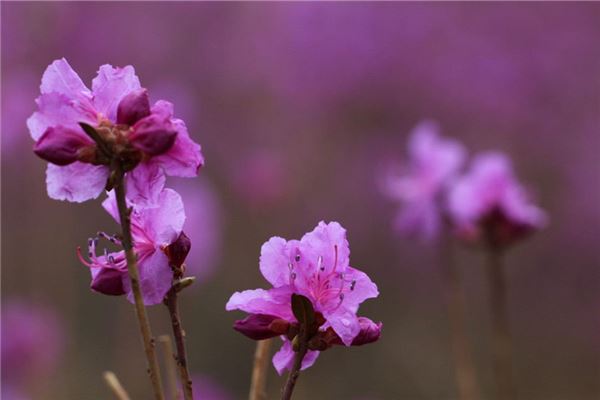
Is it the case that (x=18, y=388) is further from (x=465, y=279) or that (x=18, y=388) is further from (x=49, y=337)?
(x=465, y=279)

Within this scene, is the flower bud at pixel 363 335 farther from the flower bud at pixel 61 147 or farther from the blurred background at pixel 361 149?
the blurred background at pixel 361 149

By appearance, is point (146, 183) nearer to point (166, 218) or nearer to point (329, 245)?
point (166, 218)

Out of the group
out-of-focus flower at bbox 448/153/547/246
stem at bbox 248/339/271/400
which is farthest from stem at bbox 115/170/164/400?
out-of-focus flower at bbox 448/153/547/246

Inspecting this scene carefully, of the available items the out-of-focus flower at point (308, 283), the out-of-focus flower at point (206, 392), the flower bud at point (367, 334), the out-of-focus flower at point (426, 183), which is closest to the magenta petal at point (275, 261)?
the out-of-focus flower at point (308, 283)

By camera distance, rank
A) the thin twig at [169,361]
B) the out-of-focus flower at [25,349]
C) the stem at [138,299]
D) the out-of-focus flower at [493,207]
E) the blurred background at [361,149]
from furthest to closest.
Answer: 1. the blurred background at [361,149]
2. the out-of-focus flower at [25,349]
3. the out-of-focus flower at [493,207]
4. the thin twig at [169,361]
5. the stem at [138,299]

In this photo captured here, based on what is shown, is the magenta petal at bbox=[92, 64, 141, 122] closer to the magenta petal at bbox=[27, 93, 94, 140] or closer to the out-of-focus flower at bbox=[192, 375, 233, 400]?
the magenta petal at bbox=[27, 93, 94, 140]

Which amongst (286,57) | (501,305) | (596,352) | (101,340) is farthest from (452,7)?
(501,305)
